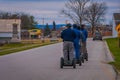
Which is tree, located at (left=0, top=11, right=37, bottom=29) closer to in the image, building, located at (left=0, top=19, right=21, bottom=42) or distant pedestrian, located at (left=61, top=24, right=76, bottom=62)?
building, located at (left=0, top=19, right=21, bottom=42)

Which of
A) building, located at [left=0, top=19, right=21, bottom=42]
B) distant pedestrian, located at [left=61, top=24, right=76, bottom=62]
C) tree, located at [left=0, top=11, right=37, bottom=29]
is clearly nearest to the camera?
distant pedestrian, located at [left=61, top=24, right=76, bottom=62]

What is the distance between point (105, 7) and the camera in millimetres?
124375

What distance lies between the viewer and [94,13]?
4766 inches

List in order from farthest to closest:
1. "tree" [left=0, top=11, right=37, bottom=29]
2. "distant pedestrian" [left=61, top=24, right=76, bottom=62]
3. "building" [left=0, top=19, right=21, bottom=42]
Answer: "tree" [left=0, top=11, right=37, bottom=29] < "building" [left=0, top=19, right=21, bottom=42] < "distant pedestrian" [left=61, top=24, right=76, bottom=62]

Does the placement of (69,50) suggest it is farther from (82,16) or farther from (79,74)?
(82,16)

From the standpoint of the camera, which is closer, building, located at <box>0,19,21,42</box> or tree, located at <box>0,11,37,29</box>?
building, located at <box>0,19,21,42</box>

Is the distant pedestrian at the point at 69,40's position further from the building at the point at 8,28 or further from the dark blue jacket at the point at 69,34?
the building at the point at 8,28

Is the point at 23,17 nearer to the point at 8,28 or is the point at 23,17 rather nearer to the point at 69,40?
the point at 8,28

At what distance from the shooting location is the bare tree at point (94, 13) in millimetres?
120425

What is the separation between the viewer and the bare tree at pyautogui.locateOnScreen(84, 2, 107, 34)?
120 meters

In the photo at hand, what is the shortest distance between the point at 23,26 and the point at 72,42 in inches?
5444

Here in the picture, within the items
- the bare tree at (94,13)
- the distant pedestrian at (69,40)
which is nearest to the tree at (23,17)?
the bare tree at (94,13)

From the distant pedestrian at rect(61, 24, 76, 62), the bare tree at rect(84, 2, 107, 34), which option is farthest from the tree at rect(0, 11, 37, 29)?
the distant pedestrian at rect(61, 24, 76, 62)

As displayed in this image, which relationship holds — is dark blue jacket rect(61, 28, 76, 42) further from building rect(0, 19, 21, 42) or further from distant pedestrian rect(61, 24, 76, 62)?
building rect(0, 19, 21, 42)
